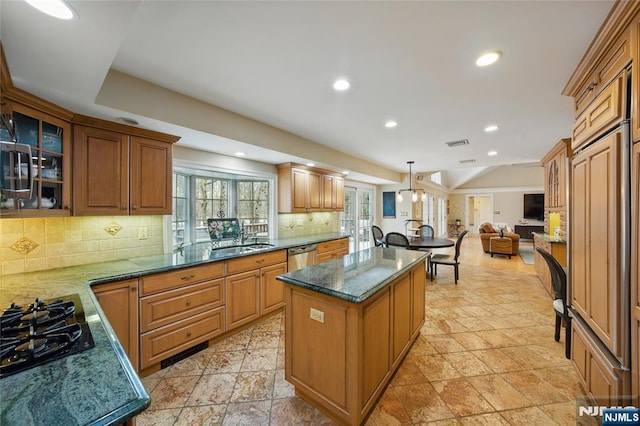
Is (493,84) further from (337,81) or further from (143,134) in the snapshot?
(143,134)

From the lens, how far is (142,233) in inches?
107

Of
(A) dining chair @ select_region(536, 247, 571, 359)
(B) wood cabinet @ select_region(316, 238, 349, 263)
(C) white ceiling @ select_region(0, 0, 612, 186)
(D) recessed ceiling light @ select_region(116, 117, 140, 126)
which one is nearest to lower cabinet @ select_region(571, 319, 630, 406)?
(A) dining chair @ select_region(536, 247, 571, 359)

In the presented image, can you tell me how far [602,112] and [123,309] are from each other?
3.55 m

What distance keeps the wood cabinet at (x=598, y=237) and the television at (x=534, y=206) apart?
Result: 11687 mm

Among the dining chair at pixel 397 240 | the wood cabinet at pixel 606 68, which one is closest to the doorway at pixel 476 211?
the dining chair at pixel 397 240

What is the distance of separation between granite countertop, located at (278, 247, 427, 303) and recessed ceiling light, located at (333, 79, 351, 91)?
62.5 inches

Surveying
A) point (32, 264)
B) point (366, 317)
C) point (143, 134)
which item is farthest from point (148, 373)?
point (143, 134)

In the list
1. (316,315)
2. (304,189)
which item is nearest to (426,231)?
(304,189)

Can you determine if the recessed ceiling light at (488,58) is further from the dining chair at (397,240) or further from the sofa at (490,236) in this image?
the sofa at (490,236)

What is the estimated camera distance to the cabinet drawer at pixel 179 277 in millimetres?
2133

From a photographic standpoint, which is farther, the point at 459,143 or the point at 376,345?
the point at 459,143

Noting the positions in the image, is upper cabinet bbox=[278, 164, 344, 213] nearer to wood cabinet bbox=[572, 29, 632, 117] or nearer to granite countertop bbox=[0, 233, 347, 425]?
granite countertop bbox=[0, 233, 347, 425]
